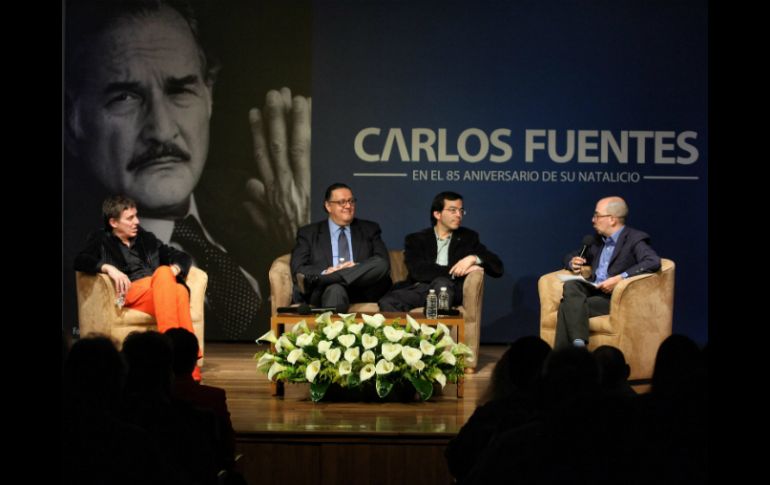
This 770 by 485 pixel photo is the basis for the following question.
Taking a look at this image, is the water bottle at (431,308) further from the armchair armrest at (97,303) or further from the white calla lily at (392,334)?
the armchair armrest at (97,303)

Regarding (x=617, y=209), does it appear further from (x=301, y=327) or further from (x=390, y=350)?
(x=301, y=327)

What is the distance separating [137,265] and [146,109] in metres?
1.97

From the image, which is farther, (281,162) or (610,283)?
(281,162)

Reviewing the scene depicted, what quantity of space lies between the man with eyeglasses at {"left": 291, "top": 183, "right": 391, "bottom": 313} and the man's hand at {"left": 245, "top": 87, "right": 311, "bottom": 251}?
1.02m

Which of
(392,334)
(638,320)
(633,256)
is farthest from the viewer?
(633,256)

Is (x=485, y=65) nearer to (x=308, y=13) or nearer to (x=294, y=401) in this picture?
(x=308, y=13)

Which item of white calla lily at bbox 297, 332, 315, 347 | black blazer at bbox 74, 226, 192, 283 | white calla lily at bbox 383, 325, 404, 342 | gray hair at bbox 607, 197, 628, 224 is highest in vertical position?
gray hair at bbox 607, 197, 628, 224

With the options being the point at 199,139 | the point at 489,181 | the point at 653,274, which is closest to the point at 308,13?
the point at 199,139

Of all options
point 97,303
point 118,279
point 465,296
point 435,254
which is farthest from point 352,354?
point 435,254

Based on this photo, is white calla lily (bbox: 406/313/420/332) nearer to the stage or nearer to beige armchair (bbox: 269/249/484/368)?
the stage

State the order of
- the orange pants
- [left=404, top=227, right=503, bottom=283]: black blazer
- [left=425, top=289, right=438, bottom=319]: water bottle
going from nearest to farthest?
[left=425, top=289, right=438, bottom=319]: water bottle
the orange pants
[left=404, top=227, right=503, bottom=283]: black blazer

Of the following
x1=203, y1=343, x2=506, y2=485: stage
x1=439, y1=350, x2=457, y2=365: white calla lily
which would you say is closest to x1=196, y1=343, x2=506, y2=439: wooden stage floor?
x1=203, y1=343, x2=506, y2=485: stage

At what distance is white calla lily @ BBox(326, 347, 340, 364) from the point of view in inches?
196

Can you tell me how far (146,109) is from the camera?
7848mm
